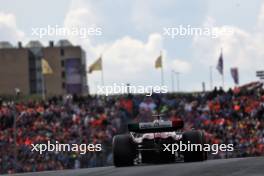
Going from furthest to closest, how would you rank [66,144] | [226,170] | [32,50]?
[32,50], [66,144], [226,170]

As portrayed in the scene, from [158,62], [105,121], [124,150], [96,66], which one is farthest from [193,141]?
[96,66]

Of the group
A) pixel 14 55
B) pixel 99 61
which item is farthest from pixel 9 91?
pixel 99 61

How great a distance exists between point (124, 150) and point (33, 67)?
122 m

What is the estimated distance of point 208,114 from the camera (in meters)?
34.3

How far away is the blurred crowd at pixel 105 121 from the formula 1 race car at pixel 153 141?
32.1 ft

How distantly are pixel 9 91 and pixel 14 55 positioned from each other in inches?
377

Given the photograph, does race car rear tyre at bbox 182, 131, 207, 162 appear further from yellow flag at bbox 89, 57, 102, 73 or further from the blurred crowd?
yellow flag at bbox 89, 57, 102, 73

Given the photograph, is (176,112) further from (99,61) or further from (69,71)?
(69,71)

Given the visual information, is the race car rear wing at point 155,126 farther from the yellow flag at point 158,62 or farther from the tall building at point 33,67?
the tall building at point 33,67

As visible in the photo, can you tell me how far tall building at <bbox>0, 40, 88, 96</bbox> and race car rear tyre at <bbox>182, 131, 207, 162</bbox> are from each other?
107 metres
